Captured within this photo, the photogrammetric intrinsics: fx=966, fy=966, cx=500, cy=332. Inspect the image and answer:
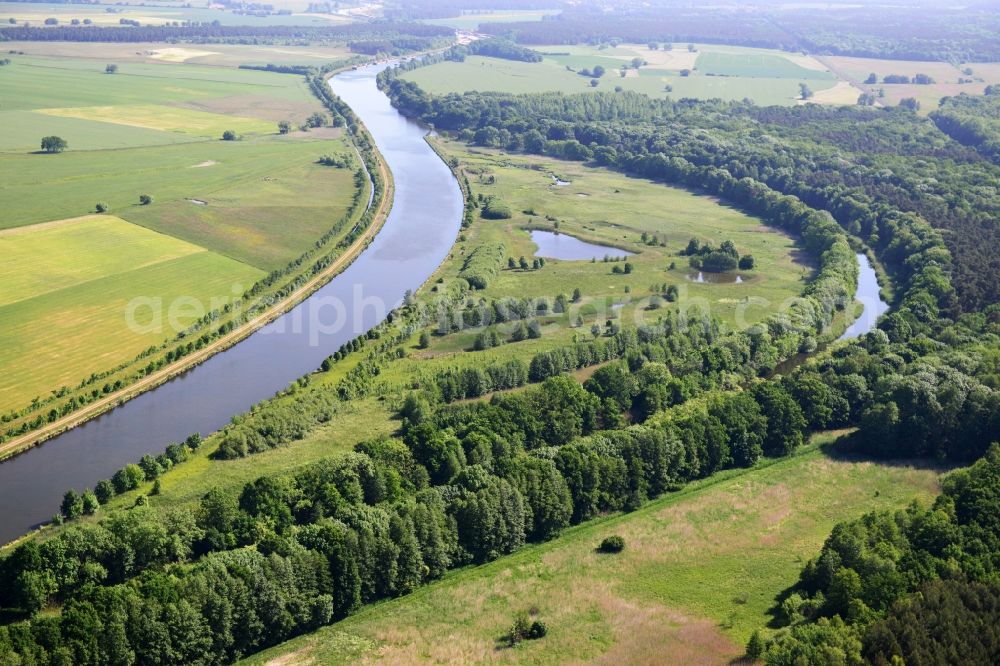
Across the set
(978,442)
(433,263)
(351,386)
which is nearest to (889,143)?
(433,263)

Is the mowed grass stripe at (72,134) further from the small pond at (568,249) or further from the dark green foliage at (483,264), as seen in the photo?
the dark green foliage at (483,264)

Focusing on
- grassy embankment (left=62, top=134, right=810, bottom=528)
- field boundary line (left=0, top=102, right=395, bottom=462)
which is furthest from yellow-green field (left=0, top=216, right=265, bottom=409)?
grassy embankment (left=62, top=134, right=810, bottom=528)

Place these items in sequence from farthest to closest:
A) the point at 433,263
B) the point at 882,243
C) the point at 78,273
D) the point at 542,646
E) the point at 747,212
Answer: the point at 747,212
the point at 882,243
the point at 433,263
the point at 78,273
the point at 542,646

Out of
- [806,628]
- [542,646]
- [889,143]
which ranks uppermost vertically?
[889,143]

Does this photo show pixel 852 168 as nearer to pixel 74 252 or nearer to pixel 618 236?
pixel 618 236

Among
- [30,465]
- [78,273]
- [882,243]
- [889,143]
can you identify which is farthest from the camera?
[889,143]

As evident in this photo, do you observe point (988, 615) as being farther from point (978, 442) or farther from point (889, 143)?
point (889, 143)

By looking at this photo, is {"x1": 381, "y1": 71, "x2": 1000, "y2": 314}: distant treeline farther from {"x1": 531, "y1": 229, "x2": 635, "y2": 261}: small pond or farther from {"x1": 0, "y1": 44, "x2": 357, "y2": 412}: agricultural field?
{"x1": 0, "y1": 44, "x2": 357, "y2": 412}: agricultural field

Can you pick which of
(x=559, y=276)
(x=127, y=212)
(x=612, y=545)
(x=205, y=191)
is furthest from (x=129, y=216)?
(x=612, y=545)
